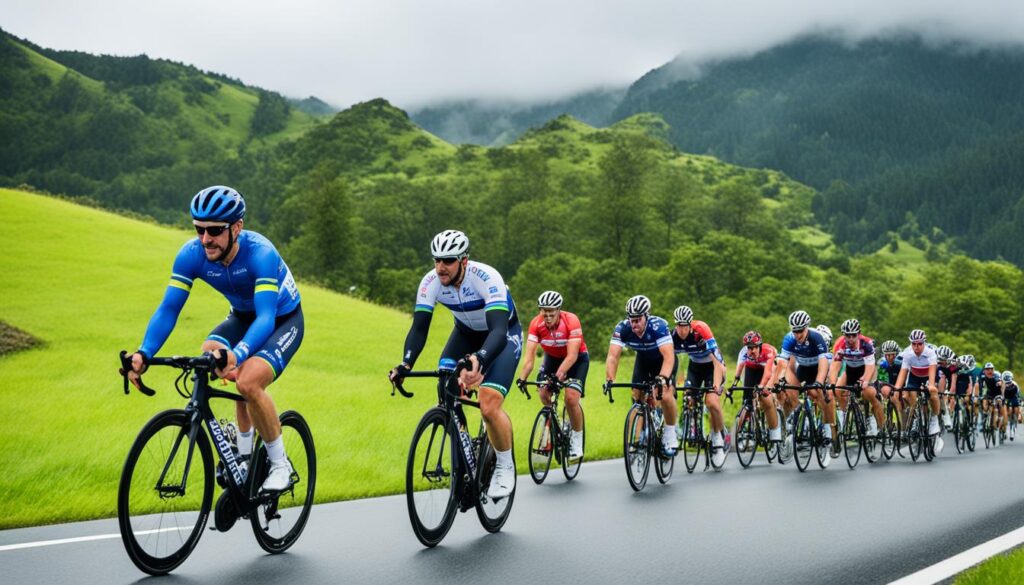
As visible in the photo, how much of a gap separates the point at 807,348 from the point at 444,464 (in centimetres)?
973

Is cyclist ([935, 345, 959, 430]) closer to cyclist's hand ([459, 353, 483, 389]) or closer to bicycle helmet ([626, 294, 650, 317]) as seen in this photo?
bicycle helmet ([626, 294, 650, 317])

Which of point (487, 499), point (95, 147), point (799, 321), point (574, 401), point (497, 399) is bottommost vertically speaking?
point (487, 499)

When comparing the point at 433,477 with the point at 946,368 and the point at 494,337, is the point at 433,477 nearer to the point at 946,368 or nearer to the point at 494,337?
the point at 494,337

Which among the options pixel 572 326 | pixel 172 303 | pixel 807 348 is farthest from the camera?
pixel 807 348

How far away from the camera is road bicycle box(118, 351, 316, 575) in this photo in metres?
5.49

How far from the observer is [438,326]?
42719mm

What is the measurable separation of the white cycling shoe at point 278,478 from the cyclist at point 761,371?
954 centimetres

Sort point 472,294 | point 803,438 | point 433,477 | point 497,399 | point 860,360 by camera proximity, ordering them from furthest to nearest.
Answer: point 860,360 < point 803,438 < point 472,294 < point 497,399 < point 433,477

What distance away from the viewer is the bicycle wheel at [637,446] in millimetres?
10688

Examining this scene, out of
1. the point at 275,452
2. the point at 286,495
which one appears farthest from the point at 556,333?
the point at 275,452

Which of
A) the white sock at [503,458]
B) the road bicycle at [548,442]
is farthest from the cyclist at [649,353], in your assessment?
the white sock at [503,458]

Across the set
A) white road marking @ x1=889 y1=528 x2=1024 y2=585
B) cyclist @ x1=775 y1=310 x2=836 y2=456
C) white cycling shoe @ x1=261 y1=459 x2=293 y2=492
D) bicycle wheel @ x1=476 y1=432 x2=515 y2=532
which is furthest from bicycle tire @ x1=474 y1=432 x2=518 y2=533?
cyclist @ x1=775 y1=310 x2=836 y2=456

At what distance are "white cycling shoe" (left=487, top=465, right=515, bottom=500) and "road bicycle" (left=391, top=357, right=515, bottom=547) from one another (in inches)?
1.6

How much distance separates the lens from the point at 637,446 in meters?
10.9
